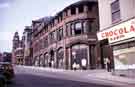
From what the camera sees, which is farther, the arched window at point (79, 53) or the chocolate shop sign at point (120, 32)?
the arched window at point (79, 53)

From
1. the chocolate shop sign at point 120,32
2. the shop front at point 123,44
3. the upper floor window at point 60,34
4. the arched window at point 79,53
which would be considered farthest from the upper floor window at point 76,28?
the shop front at point 123,44

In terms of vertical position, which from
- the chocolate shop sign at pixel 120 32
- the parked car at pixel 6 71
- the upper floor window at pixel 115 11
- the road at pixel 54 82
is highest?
the upper floor window at pixel 115 11

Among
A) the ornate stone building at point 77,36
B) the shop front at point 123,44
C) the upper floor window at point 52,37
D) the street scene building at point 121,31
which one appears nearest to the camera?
the shop front at point 123,44

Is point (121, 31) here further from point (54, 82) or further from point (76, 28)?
point (76, 28)

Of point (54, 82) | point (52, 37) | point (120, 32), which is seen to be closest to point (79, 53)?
point (52, 37)

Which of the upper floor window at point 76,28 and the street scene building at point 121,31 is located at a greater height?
the upper floor window at point 76,28

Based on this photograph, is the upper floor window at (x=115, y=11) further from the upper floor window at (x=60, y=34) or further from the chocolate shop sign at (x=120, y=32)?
the upper floor window at (x=60, y=34)

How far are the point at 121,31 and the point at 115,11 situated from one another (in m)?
3.10

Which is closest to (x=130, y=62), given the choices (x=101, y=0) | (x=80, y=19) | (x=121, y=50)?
(x=121, y=50)

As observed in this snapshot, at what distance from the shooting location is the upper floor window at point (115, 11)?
25.8 m

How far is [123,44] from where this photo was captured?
24.5 metres

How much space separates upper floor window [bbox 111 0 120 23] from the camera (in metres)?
25.8

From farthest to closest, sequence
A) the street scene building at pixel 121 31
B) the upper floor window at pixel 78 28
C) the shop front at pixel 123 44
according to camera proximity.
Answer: the upper floor window at pixel 78 28 < the street scene building at pixel 121 31 < the shop front at pixel 123 44

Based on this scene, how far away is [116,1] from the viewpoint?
26219mm
